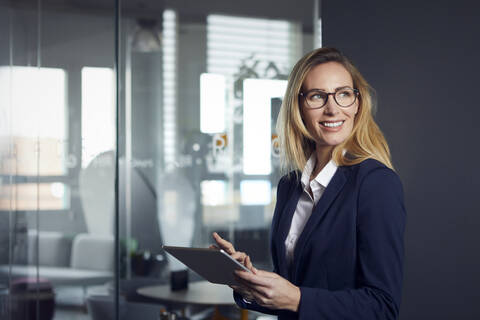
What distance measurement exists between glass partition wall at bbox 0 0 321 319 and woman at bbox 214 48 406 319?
8.96 ft

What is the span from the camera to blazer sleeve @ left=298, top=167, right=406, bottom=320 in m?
1.49

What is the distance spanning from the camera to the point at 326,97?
1.73 meters

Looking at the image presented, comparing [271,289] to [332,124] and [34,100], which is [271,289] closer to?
[332,124]

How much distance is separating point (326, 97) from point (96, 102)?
11.9 ft

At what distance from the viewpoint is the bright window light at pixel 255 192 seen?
5637 millimetres

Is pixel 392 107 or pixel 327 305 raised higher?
pixel 392 107

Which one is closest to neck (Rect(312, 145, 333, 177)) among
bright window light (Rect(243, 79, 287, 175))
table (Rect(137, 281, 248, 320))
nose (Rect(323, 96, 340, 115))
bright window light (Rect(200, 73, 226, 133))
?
nose (Rect(323, 96, 340, 115))

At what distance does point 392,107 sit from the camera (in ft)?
7.06

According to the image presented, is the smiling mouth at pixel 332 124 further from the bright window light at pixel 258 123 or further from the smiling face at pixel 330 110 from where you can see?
the bright window light at pixel 258 123

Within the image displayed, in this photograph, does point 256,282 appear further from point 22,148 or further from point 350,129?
point 22,148

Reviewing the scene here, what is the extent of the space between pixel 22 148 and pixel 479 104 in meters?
3.41

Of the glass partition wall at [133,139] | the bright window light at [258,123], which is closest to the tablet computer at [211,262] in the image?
the glass partition wall at [133,139]

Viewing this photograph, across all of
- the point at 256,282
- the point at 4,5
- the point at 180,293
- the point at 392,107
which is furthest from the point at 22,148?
the point at 256,282

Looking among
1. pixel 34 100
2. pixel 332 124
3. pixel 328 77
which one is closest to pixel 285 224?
pixel 332 124
